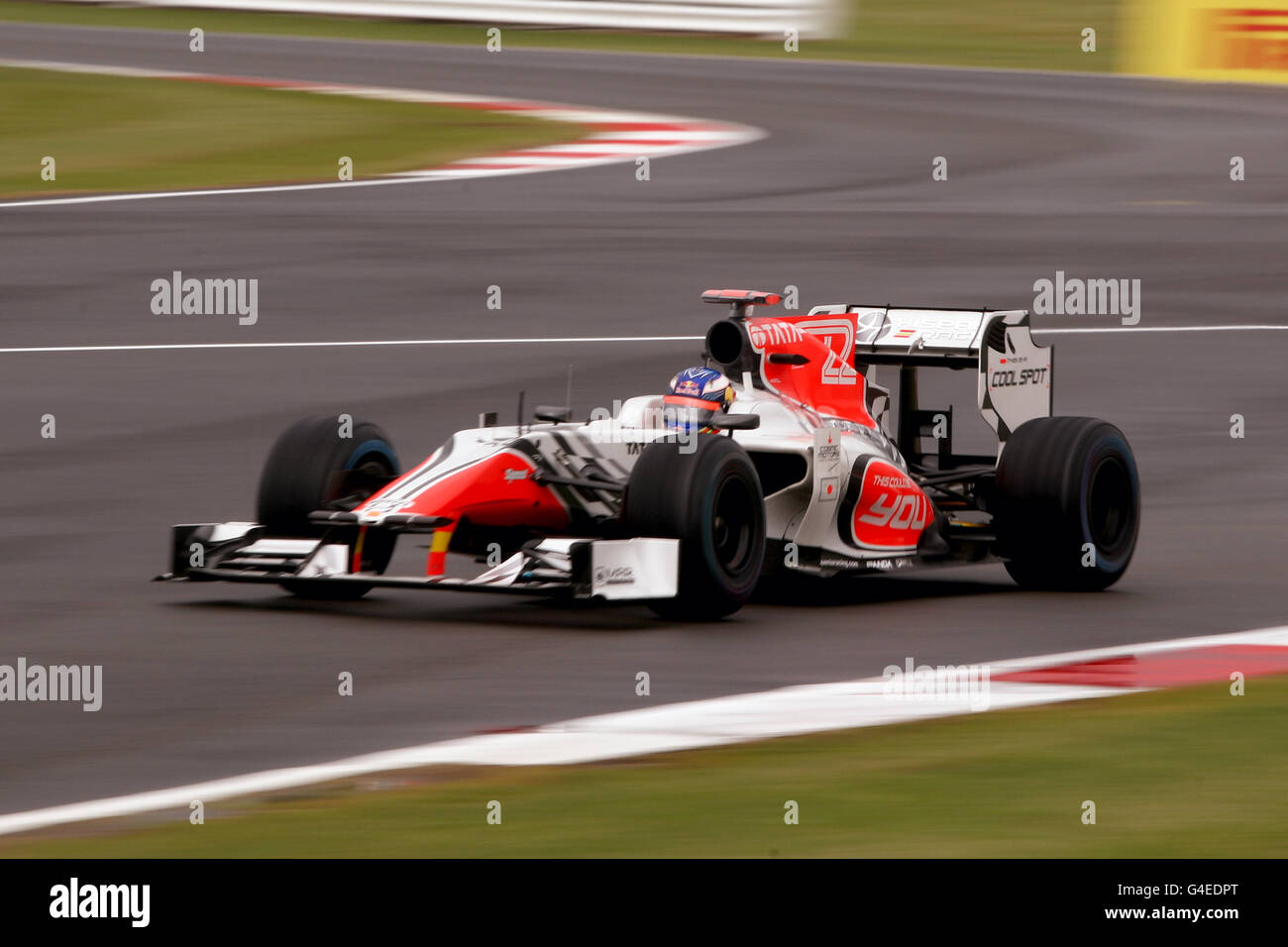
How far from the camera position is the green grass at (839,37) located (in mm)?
40469

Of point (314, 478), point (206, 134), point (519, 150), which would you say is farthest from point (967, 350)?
point (206, 134)

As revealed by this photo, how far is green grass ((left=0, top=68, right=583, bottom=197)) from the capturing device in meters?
27.1

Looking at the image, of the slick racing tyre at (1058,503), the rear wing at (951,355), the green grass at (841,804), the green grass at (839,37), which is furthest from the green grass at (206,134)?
the green grass at (841,804)

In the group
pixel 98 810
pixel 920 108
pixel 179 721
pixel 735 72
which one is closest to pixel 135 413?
pixel 179 721

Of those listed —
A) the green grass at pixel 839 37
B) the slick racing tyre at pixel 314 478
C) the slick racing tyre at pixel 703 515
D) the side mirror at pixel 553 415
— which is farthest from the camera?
the green grass at pixel 839 37

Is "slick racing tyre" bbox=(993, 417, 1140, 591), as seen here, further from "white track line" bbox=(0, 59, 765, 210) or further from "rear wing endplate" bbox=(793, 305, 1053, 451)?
"white track line" bbox=(0, 59, 765, 210)

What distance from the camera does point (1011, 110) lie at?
33.5 meters

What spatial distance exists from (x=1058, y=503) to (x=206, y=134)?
65.7 feet

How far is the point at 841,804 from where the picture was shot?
282 inches

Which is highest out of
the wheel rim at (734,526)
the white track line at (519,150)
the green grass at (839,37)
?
the green grass at (839,37)

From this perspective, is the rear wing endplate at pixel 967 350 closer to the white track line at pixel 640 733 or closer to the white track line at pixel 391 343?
the white track line at pixel 640 733

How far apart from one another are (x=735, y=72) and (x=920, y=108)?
14.1ft

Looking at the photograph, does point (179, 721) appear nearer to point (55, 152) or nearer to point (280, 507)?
A: point (280, 507)

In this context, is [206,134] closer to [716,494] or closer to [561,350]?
[561,350]
